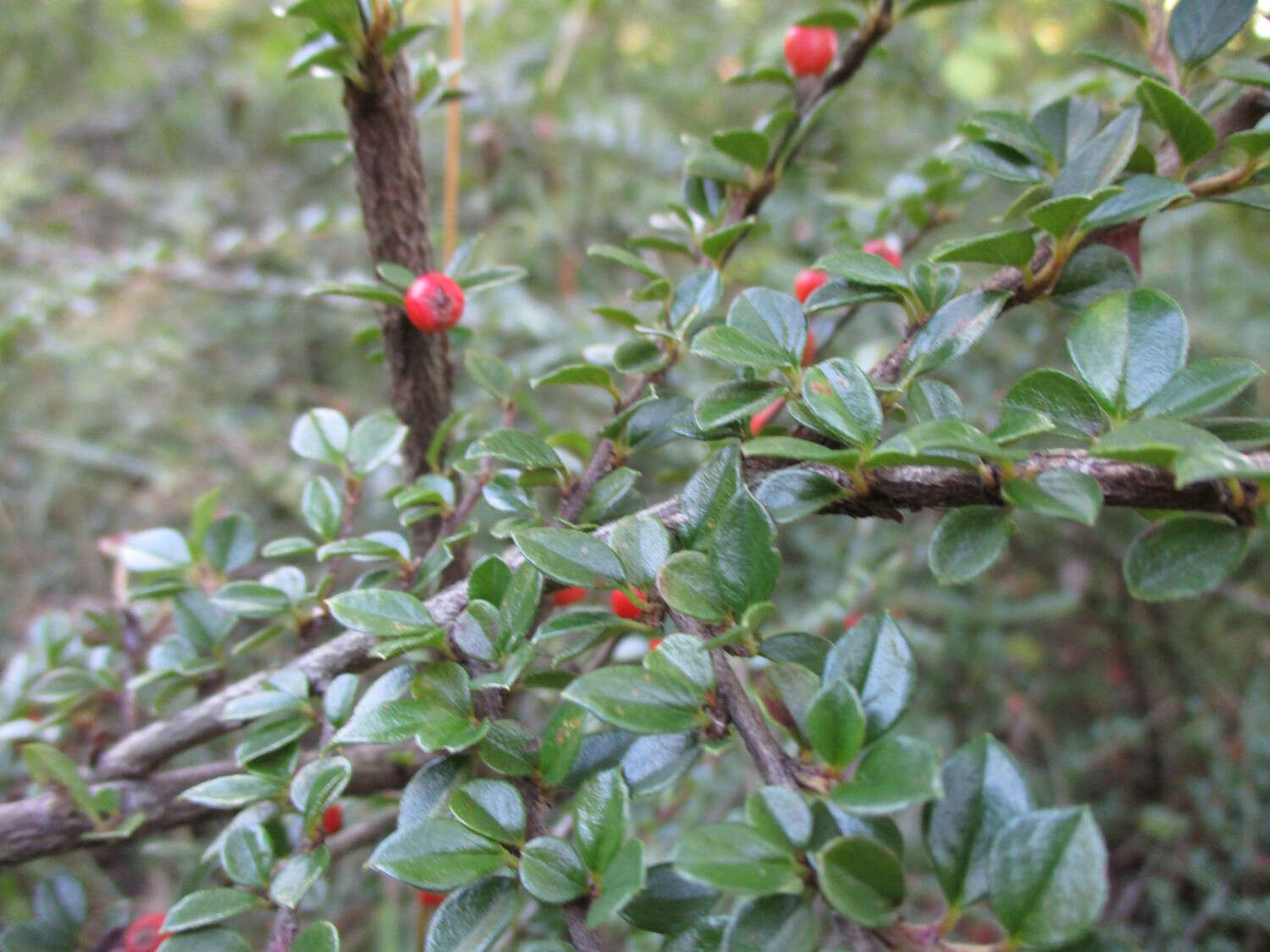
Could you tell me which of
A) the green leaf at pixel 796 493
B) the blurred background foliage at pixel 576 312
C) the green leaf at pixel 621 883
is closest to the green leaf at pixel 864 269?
the green leaf at pixel 796 493

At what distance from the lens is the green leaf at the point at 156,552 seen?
0.78m

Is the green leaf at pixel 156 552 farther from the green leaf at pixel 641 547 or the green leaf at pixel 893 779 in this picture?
the green leaf at pixel 893 779

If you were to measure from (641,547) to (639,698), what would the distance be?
0.10 meters

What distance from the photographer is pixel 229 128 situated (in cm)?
266

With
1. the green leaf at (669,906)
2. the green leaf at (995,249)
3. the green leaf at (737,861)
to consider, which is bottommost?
the green leaf at (669,906)

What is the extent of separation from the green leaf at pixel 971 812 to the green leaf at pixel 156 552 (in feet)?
2.32

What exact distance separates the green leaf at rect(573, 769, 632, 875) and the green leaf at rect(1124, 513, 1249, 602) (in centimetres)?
27

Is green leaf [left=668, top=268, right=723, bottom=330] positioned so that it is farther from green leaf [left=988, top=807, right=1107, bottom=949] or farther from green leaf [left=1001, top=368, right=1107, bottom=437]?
green leaf [left=988, top=807, right=1107, bottom=949]

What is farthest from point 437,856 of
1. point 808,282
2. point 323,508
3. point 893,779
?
point 808,282

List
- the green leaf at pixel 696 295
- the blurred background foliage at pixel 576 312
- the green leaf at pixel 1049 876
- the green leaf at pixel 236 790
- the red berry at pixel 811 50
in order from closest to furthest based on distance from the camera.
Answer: the green leaf at pixel 1049 876 → the green leaf at pixel 236 790 → the green leaf at pixel 696 295 → the red berry at pixel 811 50 → the blurred background foliage at pixel 576 312

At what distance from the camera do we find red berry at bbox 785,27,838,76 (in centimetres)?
77

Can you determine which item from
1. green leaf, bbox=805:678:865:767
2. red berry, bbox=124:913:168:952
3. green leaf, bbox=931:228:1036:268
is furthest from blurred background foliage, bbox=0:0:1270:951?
green leaf, bbox=805:678:865:767

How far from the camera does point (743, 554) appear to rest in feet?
1.45

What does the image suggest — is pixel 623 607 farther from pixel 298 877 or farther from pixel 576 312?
pixel 576 312
